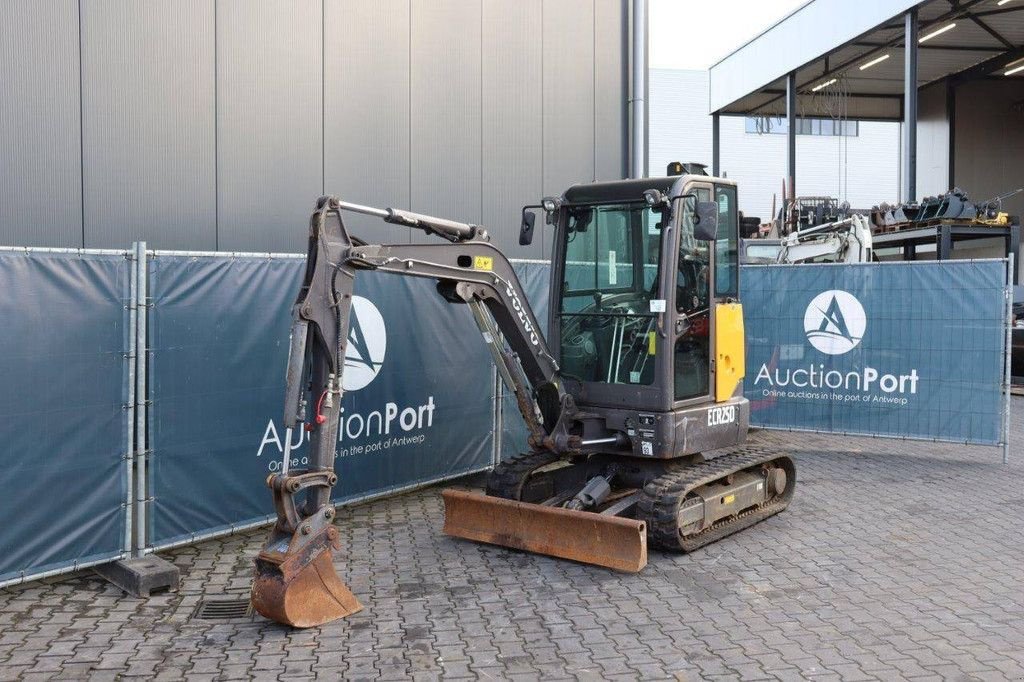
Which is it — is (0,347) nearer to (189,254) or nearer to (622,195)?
(189,254)

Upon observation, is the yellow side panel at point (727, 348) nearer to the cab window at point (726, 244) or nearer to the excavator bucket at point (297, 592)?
the cab window at point (726, 244)

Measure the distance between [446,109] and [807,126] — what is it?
1252 inches

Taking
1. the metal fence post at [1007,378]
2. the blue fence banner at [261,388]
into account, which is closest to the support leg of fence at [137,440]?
the blue fence banner at [261,388]

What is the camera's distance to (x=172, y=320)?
6910 millimetres

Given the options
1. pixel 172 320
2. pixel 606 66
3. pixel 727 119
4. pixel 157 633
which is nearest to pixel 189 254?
pixel 172 320

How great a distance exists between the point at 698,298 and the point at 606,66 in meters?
6.83

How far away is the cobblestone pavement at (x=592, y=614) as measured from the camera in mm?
5195

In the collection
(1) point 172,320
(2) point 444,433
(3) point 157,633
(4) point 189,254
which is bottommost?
(3) point 157,633

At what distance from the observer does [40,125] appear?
8742 mm

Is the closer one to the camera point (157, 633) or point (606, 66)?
point (157, 633)

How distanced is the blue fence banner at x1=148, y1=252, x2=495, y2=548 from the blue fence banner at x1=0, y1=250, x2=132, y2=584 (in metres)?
0.30

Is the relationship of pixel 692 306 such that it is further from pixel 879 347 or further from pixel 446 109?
pixel 446 109

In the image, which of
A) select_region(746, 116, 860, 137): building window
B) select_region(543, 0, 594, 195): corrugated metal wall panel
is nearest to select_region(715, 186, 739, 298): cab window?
select_region(543, 0, 594, 195): corrugated metal wall panel

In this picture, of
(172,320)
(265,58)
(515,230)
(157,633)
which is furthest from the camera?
(515,230)
